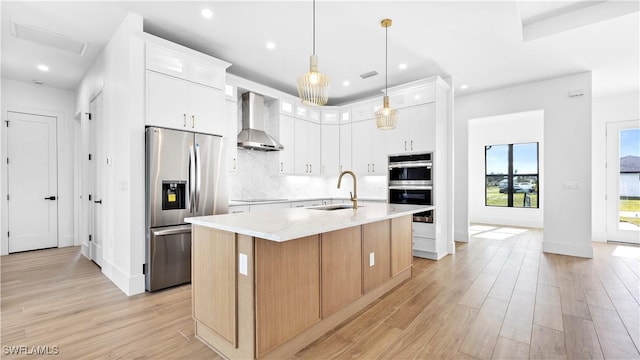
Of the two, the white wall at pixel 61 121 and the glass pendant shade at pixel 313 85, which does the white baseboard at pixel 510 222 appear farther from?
the white wall at pixel 61 121

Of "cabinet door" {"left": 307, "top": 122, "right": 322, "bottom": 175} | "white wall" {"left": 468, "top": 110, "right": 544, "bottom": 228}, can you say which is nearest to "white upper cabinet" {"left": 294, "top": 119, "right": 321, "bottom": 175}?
"cabinet door" {"left": 307, "top": 122, "right": 322, "bottom": 175}

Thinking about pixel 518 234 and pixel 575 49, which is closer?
pixel 575 49

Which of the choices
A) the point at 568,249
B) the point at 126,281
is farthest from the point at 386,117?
the point at 568,249

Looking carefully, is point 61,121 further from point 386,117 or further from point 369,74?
point 386,117

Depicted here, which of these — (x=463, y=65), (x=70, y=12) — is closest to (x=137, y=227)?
(x=70, y=12)

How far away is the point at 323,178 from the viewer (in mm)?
6602

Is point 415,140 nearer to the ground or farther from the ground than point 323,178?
farther from the ground

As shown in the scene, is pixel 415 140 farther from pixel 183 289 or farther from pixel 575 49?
pixel 183 289

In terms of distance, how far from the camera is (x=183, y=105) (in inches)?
135

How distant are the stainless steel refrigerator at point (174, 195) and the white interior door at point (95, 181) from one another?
49.6 inches

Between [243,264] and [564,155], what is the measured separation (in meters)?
5.65

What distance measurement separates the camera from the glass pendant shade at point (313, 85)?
2.42 metres

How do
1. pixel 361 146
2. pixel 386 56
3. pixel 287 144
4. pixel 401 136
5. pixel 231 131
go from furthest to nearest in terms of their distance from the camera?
pixel 361 146 < pixel 287 144 < pixel 401 136 < pixel 231 131 < pixel 386 56

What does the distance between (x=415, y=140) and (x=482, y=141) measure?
4959 millimetres
